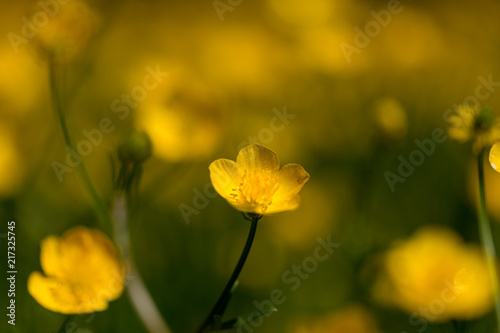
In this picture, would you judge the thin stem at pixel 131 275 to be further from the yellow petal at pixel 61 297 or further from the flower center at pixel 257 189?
the flower center at pixel 257 189

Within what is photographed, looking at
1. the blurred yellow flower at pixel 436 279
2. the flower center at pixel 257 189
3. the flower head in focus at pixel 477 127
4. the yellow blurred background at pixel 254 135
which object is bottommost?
the yellow blurred background at pixel 254 135

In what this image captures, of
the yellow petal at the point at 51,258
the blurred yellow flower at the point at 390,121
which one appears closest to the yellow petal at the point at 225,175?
the yellow petal at the point at 51,258

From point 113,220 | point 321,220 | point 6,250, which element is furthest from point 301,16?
point 113,220

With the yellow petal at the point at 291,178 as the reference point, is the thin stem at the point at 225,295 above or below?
below

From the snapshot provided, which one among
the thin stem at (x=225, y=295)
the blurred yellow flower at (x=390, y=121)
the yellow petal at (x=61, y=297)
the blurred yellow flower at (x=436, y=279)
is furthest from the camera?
the blurred yellow flower at (x=390, y=121)

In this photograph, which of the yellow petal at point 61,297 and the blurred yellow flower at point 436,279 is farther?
the blurred yellow flower at point 436,279

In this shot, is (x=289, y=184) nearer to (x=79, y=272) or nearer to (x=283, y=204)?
(x=283, y=204)

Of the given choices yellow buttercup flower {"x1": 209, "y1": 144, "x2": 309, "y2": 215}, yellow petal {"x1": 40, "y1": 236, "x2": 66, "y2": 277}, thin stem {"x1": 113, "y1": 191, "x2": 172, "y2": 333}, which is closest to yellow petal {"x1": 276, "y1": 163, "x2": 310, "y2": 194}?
yellow buttercup flower {"x1": 209, "y1": 144, "x2": 309, "y2": 215}
